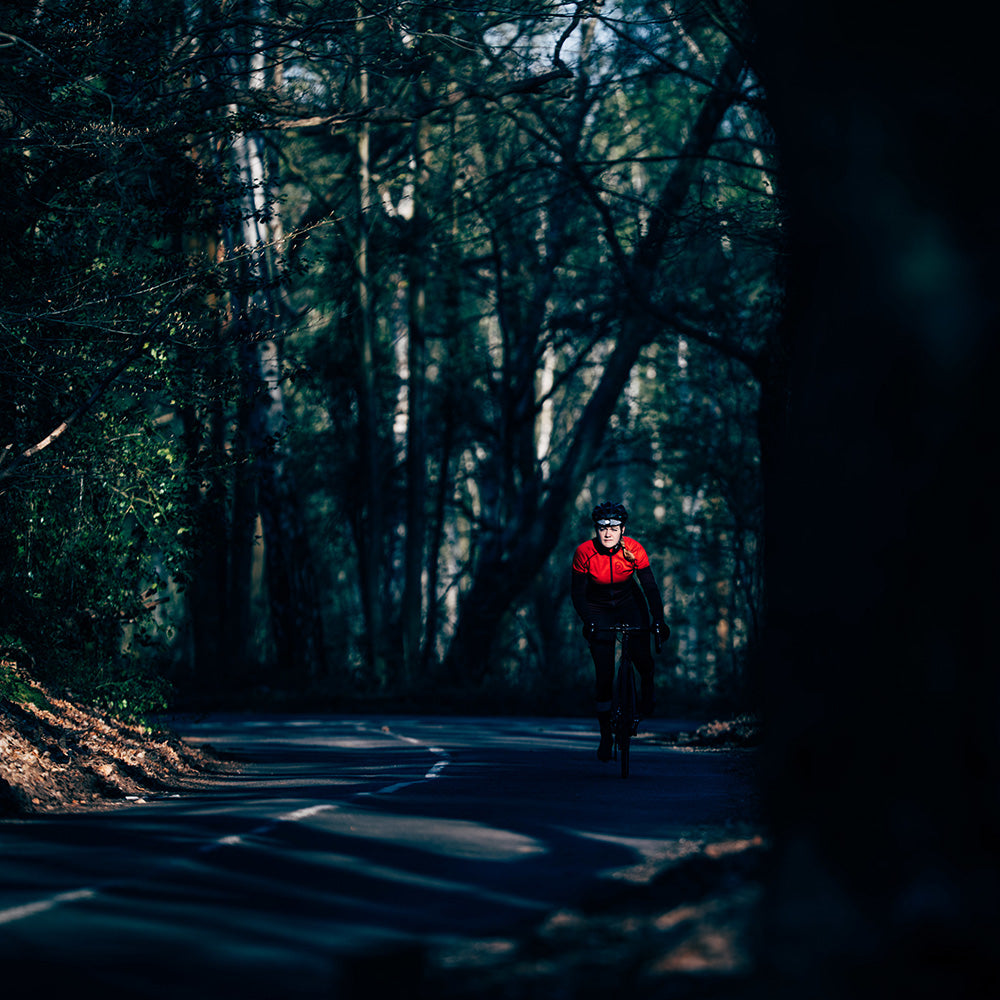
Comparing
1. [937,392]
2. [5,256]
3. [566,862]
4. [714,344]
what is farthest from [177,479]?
[714,344]

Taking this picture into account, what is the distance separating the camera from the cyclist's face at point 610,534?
14227mm

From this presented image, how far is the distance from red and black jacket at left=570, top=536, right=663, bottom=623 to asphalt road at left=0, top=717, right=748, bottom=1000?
5.06 feet

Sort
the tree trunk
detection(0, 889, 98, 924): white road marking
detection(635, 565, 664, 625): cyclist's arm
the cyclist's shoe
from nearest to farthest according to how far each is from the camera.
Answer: the tree trunk → detection(0, 889, 98, 924): white road marking → detection(635, 565, 664, 625): cyclist's arm → the cyclist's shoe

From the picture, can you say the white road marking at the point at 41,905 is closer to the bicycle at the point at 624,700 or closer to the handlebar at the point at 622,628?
the handlebar at the point at 622,628

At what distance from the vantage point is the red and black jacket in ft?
47.3

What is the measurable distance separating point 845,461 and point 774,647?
31.5 inches

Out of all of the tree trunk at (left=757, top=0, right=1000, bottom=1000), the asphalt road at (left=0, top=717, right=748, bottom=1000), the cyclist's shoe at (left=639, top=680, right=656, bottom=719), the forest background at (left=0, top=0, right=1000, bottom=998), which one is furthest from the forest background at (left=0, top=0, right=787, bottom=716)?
the tree trunk at (left=757, top=0, right=1000, bottom=1000)

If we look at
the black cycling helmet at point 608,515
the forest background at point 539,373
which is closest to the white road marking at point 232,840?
the black cycling helmet at point 608,515

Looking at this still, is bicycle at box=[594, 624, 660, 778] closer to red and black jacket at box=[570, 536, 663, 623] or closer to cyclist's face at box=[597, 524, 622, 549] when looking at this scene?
red and black jacket at box=[570, 536, 663, 623]

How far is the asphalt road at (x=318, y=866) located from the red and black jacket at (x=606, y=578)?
5.06ft

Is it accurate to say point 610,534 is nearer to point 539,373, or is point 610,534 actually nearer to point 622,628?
point 622,628

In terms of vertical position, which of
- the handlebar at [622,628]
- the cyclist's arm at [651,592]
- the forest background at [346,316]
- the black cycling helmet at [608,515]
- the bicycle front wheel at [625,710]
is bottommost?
the bicycle front wheel at [625,710]

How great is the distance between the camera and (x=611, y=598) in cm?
1453

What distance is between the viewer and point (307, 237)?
16.9 m
